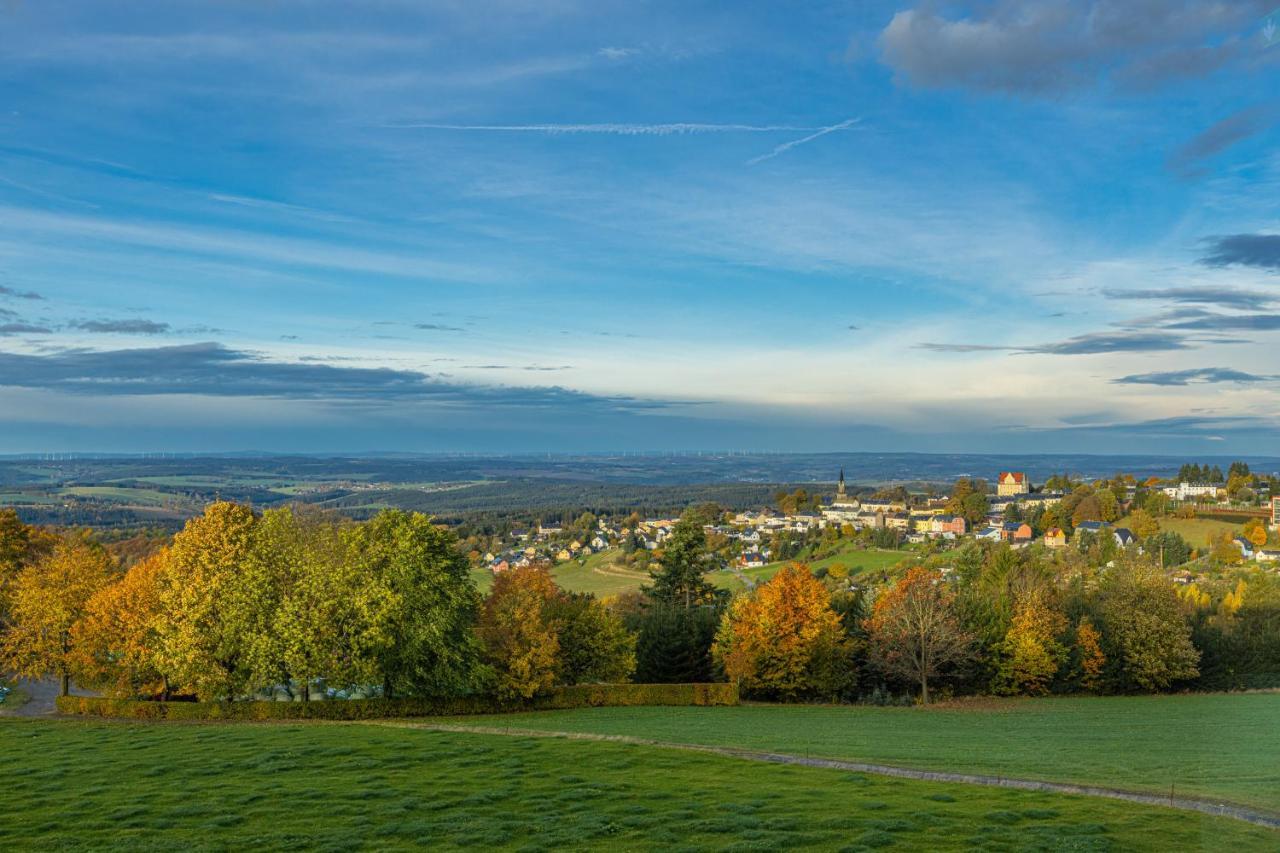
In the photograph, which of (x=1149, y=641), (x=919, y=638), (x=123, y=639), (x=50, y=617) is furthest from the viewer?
(x=1149, y=641)

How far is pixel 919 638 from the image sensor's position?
1863 inches

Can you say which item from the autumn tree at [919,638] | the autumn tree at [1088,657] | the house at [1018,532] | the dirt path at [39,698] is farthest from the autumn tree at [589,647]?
the house at [1018,532]

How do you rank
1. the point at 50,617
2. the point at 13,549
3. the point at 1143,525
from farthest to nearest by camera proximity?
1. the point at 1143,525
2. the point at 13,549
3. the point at 50,617

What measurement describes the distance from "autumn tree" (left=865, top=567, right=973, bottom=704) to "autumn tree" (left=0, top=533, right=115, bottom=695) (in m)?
40.5

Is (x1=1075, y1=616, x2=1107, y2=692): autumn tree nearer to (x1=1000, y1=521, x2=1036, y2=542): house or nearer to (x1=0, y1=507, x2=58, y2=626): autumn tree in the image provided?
(x1=0, y1=507, x2=58, y2=626): autumn tree

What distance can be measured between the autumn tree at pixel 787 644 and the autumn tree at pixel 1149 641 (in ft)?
52.9

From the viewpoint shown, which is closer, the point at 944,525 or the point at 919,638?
the point at 919,638

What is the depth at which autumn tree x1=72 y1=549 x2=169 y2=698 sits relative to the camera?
129ft

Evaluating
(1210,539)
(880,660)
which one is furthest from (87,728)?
(1210,539)

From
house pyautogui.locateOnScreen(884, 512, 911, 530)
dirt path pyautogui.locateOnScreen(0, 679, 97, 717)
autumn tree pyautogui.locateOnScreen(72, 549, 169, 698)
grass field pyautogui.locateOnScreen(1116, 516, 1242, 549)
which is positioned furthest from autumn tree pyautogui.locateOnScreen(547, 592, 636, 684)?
house pyautogui.locateOnScreen(884, 512, 911, 530)

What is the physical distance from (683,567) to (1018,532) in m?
82.6

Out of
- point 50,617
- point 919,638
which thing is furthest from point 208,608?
point 919,638

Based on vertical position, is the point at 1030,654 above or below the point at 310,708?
above

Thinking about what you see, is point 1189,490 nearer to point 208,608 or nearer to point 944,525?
point 944,525
